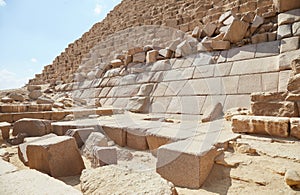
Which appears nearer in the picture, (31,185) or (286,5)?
(31,185)

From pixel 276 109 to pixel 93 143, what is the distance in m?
2.78

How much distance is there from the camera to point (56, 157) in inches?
96.7

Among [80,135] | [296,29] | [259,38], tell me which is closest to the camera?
[80,135]

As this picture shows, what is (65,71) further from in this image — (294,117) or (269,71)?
(294,117)

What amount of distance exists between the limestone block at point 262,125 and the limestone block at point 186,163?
0.89m

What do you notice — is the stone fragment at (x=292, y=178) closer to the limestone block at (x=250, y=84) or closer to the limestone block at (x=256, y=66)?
the limestone block at (x=250, y=84)

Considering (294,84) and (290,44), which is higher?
(290,44)

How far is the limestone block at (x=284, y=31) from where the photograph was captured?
4465 millimetres

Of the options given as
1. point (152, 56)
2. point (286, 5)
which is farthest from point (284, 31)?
point (152, 56)

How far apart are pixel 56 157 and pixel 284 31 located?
5.26 meters

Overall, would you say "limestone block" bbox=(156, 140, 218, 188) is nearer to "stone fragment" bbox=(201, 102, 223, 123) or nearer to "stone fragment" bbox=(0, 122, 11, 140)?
A: "stone fragment" bbox=(201, 102, 223, 123)

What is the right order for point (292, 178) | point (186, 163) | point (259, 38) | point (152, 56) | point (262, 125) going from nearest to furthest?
point (292, 178)
point (186, 163)
point (262, 125)
point (259, 38)
point (152, 56)

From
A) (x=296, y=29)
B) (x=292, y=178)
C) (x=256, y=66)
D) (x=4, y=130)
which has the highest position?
(x=296, y=29)

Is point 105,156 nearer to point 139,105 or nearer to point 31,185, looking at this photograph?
point 31,185
